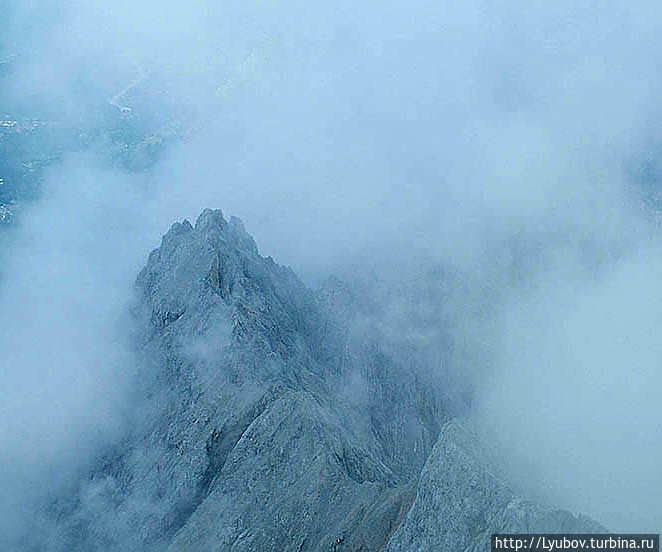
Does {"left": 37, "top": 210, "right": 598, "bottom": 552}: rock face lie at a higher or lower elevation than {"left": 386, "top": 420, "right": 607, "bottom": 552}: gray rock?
higher

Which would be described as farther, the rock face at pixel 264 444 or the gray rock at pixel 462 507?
the rock face at pixel 264 444

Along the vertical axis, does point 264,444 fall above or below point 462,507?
above

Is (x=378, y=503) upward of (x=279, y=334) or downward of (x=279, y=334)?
downward

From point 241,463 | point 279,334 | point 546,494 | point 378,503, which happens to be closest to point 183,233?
point 279,334

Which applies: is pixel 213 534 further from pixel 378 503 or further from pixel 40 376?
pixel 40 376

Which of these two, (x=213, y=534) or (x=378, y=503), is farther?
(x=213, y=534)

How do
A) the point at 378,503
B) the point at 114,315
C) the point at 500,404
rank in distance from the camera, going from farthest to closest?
the point at 500,404, the point at 114,315, the point at 378,503

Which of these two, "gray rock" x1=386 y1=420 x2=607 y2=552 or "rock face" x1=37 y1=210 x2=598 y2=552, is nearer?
"gray rock" x1=386 y1=420 x2=607 y2=552

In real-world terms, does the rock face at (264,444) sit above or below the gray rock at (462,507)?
above
